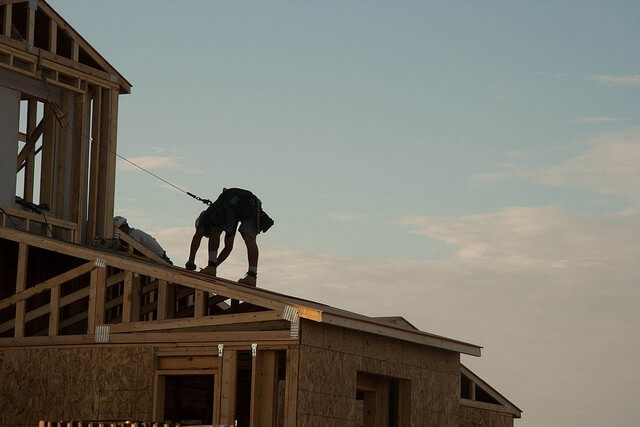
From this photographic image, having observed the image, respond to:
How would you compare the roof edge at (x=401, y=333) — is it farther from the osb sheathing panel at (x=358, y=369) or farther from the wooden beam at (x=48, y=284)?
the wooden beam at (x=48, y=284)

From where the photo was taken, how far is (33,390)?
21.9 metres

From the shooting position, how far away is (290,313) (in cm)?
2022

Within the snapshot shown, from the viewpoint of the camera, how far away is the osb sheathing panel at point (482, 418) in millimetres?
26656

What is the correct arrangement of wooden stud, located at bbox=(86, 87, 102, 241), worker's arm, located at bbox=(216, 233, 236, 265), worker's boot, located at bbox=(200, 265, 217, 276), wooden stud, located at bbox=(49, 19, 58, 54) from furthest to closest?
wooden stud, located at bbox=(86, 87, 102, 241), wooden stud, located at bbox=(49, 19, 58, 54), worker's arm, located at bbox=(216, 233, 236, 265), worker's boot, located at bbox=(200, 265, 217, 276)

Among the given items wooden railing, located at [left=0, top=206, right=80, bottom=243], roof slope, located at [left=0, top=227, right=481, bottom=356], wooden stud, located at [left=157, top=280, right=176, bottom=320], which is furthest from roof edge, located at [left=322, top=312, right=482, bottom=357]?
wooden railing, located at [left=0, top=206, right=80, bottom=243]

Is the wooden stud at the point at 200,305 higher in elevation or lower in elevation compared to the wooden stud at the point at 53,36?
lower

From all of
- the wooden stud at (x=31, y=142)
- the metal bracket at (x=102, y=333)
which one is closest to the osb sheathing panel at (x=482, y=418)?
the metal bracket at (x=102, y=333)

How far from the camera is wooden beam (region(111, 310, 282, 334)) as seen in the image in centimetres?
2061

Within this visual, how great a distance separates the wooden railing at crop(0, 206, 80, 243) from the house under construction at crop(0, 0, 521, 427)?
0.03 meters

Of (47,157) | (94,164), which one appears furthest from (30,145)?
(94,164)

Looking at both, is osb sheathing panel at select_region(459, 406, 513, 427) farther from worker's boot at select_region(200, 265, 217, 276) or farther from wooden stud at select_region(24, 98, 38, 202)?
wooden stud at select_region(24, 98, 38, 202)

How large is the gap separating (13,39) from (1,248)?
422cm

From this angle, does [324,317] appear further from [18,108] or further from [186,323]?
[18,108]

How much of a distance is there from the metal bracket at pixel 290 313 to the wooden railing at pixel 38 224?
5976 millimetres
